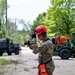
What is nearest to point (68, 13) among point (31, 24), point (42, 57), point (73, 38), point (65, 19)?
point (65, 19)

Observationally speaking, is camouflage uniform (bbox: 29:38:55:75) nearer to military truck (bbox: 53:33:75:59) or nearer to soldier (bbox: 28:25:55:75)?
soldier (bbox: 28:25:55:75)

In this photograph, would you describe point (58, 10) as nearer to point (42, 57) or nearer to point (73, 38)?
point (73, 38)

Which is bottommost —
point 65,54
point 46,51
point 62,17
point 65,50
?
point 65,54

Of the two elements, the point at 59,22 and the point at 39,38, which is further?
the point at 59,22

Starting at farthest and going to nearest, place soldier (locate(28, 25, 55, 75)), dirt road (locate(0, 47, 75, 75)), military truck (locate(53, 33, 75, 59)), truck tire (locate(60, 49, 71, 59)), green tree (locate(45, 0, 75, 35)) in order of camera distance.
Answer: green tree (locate(45, 0, 75, 35)) < military truck (locate(53, 33, 75, 59)) < truck tire (locate(60, 49, 71, 59)) < dirt road (locate(0, 47, 75, 75)) < soldier (locate(28, 25, 55, 75))

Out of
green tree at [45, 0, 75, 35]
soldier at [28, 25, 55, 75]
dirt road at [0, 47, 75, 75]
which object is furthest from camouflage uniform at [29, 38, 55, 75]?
green tree at [45, 0, 75, 35]

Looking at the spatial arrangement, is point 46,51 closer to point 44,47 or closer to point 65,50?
point 44,47

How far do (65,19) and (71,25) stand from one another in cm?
142

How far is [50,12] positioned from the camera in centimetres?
6141

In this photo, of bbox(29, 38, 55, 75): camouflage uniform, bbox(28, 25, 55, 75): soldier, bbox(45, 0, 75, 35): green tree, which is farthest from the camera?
bbox(45, 0, 75, 35): green tree

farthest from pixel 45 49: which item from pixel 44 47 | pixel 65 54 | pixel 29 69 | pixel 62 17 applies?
pixel 62 17

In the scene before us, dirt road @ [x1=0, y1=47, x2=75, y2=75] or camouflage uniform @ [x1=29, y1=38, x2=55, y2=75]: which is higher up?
camouflage uniform @ [x1=29, y1=38, x2=55, y2=75]

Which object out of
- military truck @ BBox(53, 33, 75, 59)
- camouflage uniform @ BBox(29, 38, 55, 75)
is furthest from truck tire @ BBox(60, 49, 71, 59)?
camouflage uniform @ BBox(29, 38, 55, 75)

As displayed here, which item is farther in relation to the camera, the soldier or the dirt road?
the dirt road
